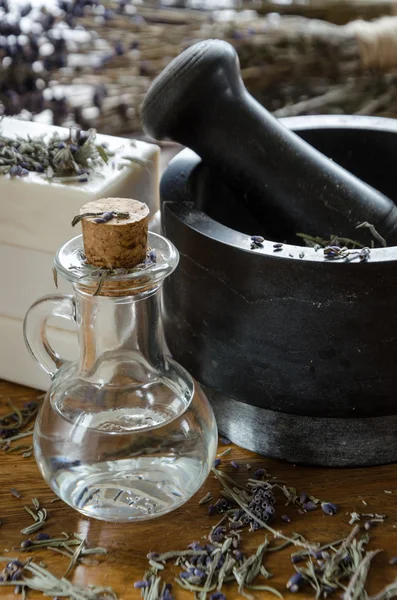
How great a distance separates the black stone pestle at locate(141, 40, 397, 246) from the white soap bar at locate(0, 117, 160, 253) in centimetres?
7

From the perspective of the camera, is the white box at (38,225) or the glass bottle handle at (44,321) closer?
the glass bottle handle at (44,321)

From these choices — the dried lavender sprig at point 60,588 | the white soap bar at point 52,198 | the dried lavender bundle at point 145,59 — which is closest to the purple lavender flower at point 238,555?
the dried lavender sprig at point 60,588

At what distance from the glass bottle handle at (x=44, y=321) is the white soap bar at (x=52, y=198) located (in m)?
0.14

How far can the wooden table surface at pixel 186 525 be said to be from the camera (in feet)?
2.78

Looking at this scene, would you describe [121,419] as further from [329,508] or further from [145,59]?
[145,59]

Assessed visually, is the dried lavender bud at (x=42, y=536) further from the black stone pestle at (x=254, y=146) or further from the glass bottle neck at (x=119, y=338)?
the black stone pestle at (x=254, y=146)

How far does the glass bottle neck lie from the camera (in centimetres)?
84

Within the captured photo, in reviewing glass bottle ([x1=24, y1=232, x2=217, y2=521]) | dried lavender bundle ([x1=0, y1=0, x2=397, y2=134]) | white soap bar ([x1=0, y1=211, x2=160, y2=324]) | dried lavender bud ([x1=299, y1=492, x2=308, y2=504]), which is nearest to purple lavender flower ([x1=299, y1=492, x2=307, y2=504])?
dried lavender bud ([x1=299, y1=492, x2=308, y2=504])

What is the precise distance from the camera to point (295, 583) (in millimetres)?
830

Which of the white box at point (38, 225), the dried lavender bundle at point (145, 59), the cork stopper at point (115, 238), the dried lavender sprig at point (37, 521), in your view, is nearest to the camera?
the cork stopper at point (115, 238)

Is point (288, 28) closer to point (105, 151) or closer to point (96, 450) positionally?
point (105, 151)

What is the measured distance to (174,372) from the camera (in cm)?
90

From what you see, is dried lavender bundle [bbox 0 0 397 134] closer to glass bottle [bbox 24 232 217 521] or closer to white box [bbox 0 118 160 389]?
white box [bbox 0 118 160 389]

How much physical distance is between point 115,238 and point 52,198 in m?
0.23
